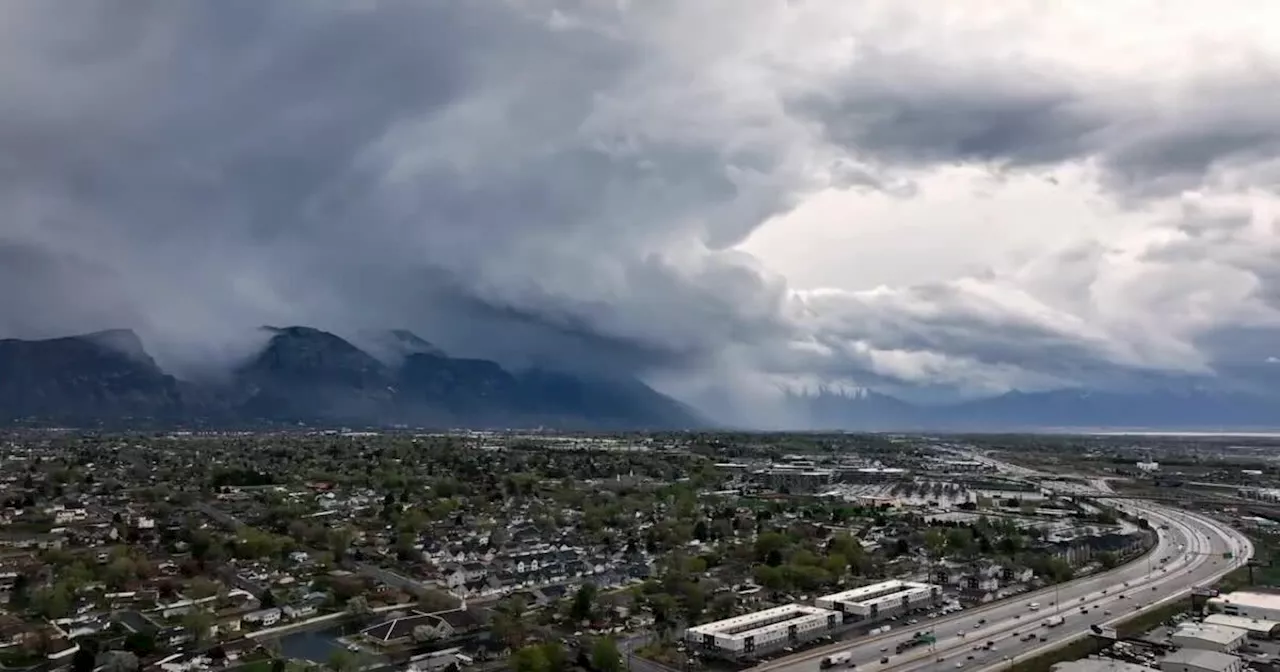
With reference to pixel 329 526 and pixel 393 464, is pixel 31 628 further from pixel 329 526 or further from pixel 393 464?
pixel 393 464

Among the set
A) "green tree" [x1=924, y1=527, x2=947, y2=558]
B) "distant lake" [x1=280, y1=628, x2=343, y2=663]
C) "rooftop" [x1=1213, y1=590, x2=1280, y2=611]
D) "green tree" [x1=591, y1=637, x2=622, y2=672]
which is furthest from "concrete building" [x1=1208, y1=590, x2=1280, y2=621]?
"distant lake" [x1=280, y1=628, x2=343, y2=663]

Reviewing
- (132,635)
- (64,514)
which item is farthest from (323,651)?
(64,514)

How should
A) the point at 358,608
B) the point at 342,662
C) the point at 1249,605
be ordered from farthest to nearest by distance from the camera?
the point at 358,608 < the point at 1249,605 < the point at 342,662

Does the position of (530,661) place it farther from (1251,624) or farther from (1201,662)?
(1251,624)

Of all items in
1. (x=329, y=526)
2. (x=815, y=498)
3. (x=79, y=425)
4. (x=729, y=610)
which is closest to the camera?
(x=729, y=610)

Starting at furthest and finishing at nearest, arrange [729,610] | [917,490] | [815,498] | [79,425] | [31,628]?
[79,425] < [917,490] < [815,498] < [729,610] < [31,628]

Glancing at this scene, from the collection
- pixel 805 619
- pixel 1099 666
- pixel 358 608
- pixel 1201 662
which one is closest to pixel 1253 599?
pixel 1201 662
